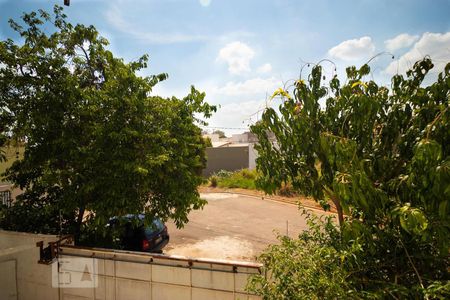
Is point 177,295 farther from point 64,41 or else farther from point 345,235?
point 64,41

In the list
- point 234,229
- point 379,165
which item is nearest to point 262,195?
point 234,229

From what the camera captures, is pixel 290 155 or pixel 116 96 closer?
pixel 290 155

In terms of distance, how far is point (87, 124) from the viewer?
20.1 feet

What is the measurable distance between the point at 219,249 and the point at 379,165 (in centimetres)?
716

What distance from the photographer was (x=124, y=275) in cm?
550

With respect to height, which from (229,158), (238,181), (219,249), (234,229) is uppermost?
(229,158)

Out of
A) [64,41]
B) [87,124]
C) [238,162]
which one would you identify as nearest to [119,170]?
[87,124]

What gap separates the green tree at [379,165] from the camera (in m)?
2.73

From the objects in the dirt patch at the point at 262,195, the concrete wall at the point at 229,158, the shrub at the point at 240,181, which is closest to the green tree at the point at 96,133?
the dirt patch at the point at 262,195

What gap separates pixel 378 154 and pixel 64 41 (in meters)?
7.23

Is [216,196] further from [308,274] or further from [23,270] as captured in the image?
[308,274]

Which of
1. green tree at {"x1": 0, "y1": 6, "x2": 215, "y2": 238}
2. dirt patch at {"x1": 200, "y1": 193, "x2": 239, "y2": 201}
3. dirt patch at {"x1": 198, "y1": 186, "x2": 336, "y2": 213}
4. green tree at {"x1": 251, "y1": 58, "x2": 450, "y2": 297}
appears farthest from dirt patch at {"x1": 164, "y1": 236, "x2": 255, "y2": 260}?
dirt patch at {"x1": 200, "y1": 193, "x2": 239, "y2": 201}

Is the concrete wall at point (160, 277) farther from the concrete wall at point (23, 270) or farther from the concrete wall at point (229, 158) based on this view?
the concrete wall at point (229, 158)

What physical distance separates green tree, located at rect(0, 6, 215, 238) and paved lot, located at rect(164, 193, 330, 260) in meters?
3.18
